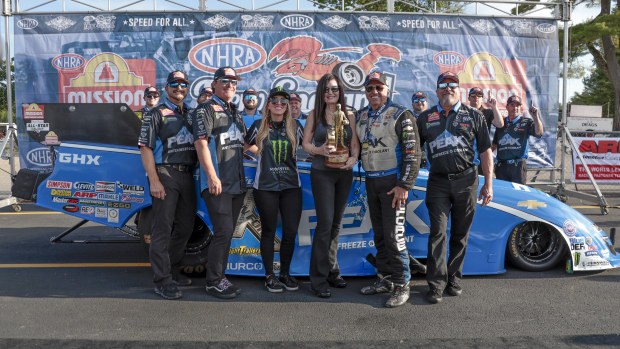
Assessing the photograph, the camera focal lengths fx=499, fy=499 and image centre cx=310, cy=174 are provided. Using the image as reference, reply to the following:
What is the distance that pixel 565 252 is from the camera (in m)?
4.52

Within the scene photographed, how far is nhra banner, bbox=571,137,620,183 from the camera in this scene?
30.3 ft

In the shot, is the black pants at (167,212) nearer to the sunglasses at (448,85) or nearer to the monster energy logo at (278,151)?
the monster energy logo at (278,151)

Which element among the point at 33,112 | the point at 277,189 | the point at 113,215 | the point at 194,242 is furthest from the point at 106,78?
the point at 277,189

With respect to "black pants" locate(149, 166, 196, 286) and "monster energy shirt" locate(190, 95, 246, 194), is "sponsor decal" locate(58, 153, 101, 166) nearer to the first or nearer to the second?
"black pants" locate(149, 166, 196, 286)

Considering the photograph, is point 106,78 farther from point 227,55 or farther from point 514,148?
point 514,148

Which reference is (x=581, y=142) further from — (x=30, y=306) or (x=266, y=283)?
(x=30, y=306)

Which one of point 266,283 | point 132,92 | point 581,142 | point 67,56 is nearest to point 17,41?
point 67,56

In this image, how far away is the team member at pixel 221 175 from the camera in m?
3.88

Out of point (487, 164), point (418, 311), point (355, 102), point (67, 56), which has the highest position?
point (67, 56)

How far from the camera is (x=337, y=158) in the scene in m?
3.82

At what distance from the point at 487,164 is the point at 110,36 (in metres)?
7.46

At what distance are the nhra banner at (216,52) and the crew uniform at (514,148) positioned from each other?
2845 mm

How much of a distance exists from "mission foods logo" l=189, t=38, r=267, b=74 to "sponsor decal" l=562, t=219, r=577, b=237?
20.0ft

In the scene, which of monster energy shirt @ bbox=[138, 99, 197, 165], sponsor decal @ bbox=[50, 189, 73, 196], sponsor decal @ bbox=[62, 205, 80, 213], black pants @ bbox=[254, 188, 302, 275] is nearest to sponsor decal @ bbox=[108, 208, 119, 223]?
sponsor decal @ bbox=[62, 205, 80, 213]
